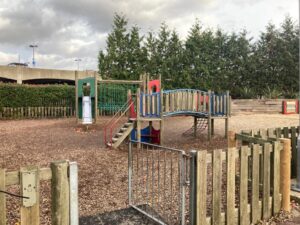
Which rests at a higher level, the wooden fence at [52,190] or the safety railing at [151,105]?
the safety railing at [151,105]

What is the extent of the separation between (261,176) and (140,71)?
2433 cm

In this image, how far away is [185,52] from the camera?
29234mm

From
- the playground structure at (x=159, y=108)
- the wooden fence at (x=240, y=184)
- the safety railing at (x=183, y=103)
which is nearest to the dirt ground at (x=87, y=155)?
the playground structure at (x=159, y=108)

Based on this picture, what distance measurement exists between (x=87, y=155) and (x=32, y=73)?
27173mm

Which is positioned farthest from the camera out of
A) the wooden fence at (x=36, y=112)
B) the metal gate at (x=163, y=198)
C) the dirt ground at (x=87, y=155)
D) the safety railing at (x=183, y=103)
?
the wooden fence at (x=36, y=112)

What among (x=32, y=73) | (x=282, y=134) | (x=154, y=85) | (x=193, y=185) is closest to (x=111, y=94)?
(x=154, y=85)

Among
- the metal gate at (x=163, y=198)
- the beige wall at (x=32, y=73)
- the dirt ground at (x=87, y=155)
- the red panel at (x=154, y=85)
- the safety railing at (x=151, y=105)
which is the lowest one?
the dirt ground at (x=87, y=155)

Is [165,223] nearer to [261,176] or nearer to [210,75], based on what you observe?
[261,176]

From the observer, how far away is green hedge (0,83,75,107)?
22.6 meters

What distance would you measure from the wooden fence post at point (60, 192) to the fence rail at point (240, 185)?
1.51 m

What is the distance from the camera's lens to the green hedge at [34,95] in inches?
890

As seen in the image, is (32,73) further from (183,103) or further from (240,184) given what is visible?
(240,184)

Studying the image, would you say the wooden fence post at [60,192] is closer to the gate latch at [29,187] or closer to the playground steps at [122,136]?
the gate latch at [29,187]

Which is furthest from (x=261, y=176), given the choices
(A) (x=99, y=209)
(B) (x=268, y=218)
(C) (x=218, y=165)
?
(A) (x=99, y=209)
